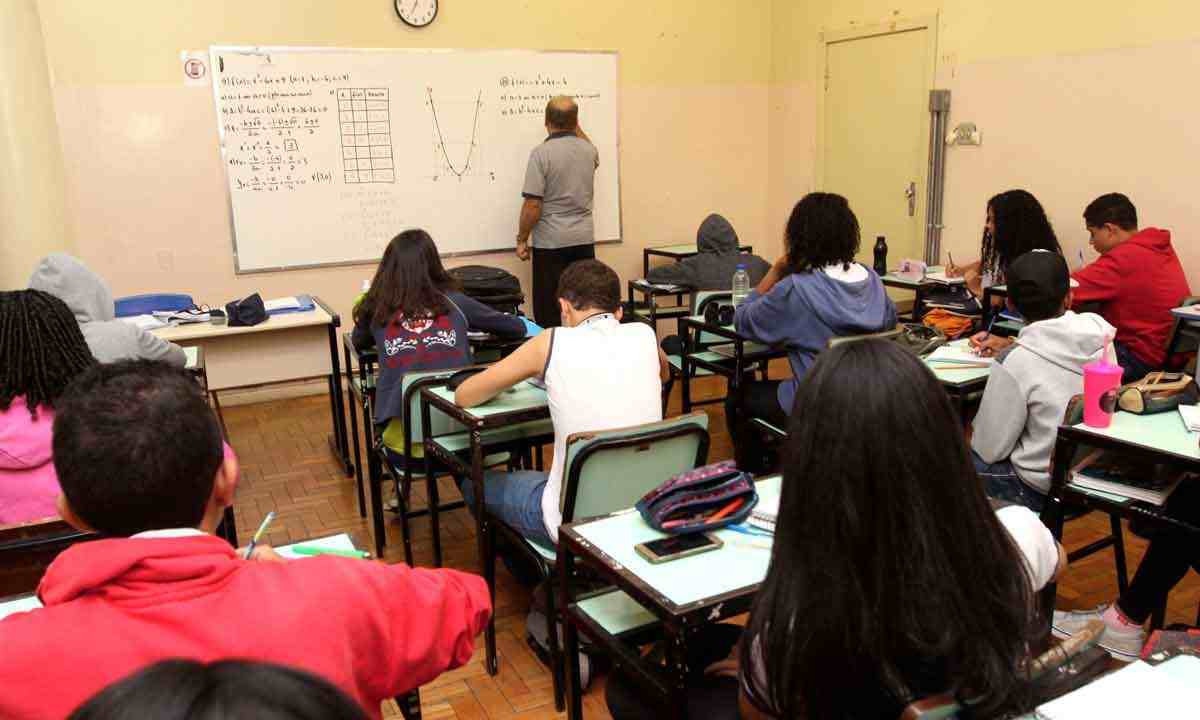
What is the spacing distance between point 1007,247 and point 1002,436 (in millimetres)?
2320

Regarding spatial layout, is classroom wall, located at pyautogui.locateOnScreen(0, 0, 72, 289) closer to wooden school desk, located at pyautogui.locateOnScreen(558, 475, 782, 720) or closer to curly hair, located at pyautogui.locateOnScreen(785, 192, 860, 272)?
curly hair, located at pyautogui.locateOnScreen(785, 192, 860, 272)

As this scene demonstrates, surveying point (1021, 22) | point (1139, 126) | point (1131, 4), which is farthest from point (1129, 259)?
point (1021, 22)

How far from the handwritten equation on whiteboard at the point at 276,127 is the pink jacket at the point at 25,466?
3.51m

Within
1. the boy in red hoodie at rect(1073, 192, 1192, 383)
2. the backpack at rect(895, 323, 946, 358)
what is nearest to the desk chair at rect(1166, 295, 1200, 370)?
the boy in red hoodie at rect(1073, 192, 1192, 383)

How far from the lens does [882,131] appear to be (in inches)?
244

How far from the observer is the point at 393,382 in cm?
333

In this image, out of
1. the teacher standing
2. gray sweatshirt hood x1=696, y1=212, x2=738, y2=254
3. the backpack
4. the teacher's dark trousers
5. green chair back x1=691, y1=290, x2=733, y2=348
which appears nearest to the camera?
the backpack

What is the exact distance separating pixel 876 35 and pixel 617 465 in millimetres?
4763

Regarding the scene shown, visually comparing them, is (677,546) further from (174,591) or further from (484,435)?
(484,435)

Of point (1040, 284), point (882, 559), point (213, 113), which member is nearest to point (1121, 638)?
point (1040, 284)

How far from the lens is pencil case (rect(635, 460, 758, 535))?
187 centimetres

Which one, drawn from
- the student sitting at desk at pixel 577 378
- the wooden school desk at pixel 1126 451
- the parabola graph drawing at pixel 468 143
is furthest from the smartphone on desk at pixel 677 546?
the parabola graph drawing at pixel 468 143

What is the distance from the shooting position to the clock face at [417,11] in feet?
18.9

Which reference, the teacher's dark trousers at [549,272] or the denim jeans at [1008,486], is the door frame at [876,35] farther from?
the denim jeans at [1008,486]
